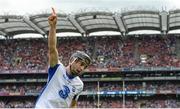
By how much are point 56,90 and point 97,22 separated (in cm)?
3936

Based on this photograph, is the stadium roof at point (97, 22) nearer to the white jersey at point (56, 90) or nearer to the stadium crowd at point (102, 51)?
the stadium crowd at point (102, 51)

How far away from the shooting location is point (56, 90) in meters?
5.50

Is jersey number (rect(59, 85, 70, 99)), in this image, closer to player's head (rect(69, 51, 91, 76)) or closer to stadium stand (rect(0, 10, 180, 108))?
player's head (rect(69, 51, 91, 76))

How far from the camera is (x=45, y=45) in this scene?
50.9 meters

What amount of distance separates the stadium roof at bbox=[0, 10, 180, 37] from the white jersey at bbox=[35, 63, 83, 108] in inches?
1394

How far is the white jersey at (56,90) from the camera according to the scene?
547 cm

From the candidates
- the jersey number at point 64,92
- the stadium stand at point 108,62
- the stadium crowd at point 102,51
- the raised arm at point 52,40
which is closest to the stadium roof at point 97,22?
the stadium stand at point 108,62

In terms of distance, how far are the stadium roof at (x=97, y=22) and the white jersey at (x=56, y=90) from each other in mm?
35399

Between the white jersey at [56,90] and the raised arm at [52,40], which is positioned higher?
the raised arm at [52,40]

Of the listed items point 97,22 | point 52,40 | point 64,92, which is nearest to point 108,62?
point 97,22

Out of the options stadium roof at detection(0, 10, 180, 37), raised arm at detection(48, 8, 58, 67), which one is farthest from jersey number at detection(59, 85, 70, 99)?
stadium roof at detection(0, 10, 180, 37)

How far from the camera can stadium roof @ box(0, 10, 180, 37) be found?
41.5 metres

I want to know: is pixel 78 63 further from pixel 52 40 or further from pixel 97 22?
pixel 97 22

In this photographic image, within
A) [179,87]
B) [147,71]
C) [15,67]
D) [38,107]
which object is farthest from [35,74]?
[38,107]
